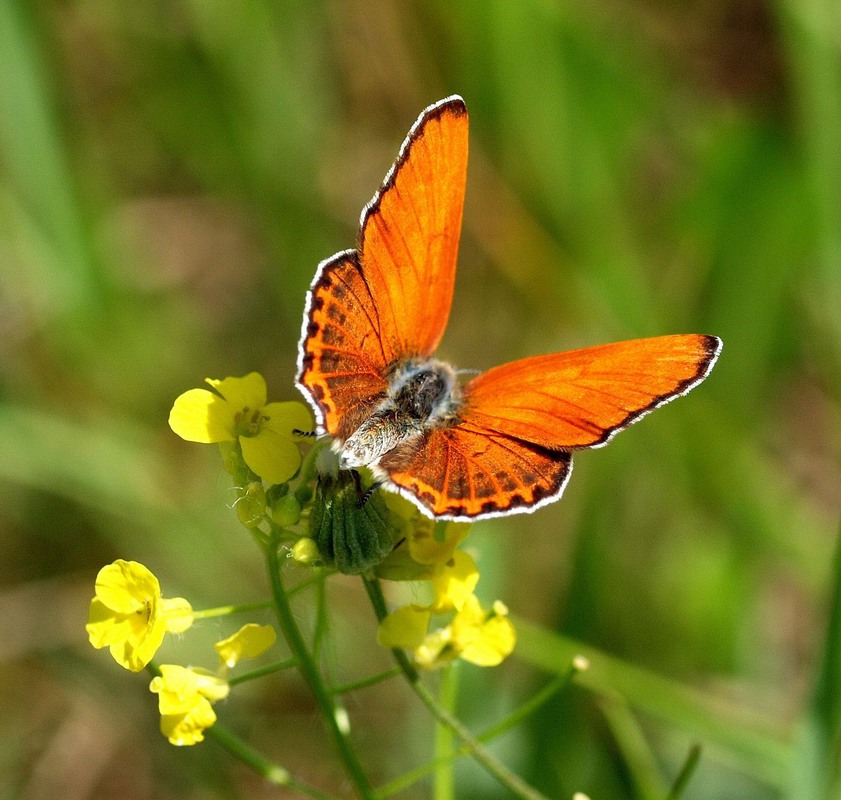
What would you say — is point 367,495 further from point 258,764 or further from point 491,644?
point 258,764

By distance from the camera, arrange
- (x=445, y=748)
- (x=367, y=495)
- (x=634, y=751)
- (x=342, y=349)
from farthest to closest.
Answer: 1. (x=634, y=751)
2. (x=445, y=748)
3. (x=342, y=349)
4. (x=367, y=495)

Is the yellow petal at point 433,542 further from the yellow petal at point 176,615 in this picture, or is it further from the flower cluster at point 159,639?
the yellow petal at point 176,615

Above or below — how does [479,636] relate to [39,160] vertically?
below

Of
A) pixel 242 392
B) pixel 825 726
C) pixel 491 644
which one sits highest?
pixel 242 392

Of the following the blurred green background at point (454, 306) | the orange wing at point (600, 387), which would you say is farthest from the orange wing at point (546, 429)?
the blurred green background at point (454, 306)

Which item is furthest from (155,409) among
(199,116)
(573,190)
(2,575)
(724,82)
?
(724,82)

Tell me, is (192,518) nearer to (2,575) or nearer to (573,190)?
(2,575)

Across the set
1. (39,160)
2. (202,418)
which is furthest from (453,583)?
(39,160)
